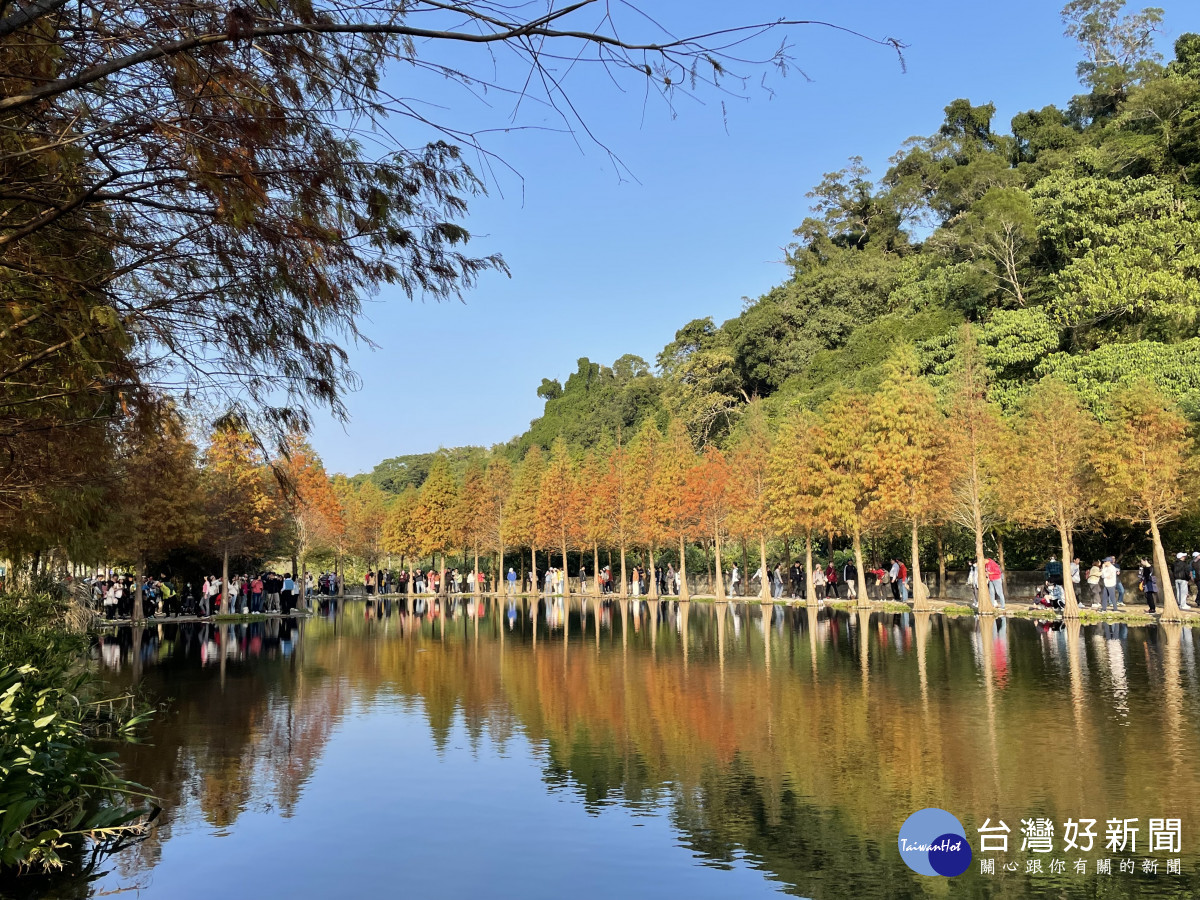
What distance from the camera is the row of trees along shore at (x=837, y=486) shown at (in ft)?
88.1

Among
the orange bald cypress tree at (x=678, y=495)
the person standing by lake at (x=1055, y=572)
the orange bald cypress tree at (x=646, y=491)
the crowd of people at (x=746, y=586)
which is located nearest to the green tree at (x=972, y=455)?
the crowd of people at (x=746, y=586)

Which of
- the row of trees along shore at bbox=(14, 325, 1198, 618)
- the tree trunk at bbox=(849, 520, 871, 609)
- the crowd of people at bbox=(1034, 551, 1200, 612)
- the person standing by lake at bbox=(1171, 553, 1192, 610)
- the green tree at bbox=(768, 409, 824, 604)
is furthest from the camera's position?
the green tree at bbox=(768, 409, 824, 604)

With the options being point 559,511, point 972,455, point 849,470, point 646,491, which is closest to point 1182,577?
point 972,455

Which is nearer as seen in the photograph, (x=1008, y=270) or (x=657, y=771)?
(x=657, y=771)

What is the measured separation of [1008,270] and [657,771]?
43045 mm

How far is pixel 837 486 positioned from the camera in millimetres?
35938

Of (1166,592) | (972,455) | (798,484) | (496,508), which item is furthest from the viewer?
(496,508)

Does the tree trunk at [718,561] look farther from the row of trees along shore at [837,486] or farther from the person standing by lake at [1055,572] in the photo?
the person standing by lake at [1055,572]

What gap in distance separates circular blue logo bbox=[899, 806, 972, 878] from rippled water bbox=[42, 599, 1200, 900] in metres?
0.12

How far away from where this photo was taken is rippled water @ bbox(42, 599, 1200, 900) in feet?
21.7

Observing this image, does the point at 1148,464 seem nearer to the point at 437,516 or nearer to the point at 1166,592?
the point at 1166,592

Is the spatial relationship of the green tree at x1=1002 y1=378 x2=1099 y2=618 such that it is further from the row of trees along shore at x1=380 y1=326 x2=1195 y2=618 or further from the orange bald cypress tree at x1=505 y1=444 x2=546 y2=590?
the orange bald cypress tree at x1=505 y1=444 x2=546 y2=590

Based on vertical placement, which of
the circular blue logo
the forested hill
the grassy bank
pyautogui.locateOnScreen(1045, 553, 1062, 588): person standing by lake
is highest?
the forested hill

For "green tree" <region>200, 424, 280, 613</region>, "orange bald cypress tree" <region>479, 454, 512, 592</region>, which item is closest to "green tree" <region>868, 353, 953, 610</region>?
"green tree" <region>200, 424, 280, 613</region>
